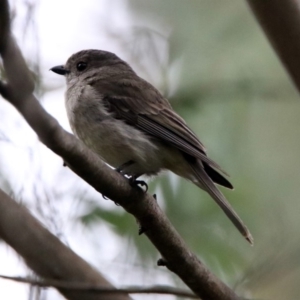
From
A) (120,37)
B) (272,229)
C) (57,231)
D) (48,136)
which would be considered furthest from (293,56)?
(120,37)

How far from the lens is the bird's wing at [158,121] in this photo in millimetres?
4963

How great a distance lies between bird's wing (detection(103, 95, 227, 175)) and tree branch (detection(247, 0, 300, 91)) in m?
1.86

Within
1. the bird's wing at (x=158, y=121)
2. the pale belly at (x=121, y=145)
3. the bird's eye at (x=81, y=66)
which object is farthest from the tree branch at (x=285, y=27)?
the bird's eye at (x=81, y=66)

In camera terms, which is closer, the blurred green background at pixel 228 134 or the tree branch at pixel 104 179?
the tree branch at pixel 104 179

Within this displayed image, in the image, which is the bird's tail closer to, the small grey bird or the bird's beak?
the small grey bird

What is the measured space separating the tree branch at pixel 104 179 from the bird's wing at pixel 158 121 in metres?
0.99

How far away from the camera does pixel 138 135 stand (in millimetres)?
5008

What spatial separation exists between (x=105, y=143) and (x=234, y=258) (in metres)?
1.53

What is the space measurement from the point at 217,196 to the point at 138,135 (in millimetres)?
738

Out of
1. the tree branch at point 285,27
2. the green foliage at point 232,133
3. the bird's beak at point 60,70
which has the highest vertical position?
the bird's beak at point 60,70

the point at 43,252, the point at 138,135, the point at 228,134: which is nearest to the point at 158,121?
the point at 138,135

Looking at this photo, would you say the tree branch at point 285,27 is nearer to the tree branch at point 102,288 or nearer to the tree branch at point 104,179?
the tree branch at point 104,179

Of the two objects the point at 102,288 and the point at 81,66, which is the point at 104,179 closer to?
the point at 102,288

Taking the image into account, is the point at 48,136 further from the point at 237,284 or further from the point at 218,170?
the point at 218,170
